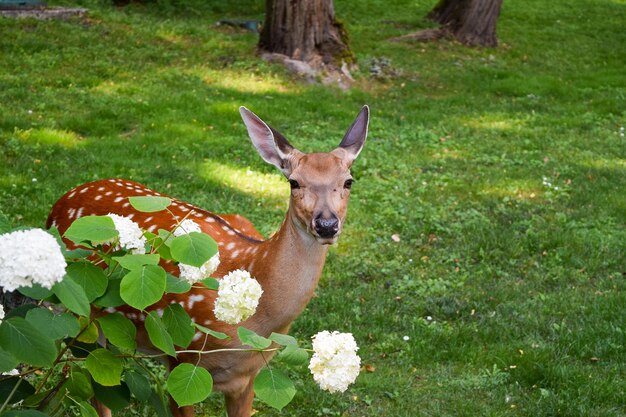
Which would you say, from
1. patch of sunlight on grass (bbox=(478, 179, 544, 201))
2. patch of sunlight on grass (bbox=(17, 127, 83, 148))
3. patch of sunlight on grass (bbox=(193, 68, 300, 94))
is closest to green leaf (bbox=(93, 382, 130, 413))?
patch of sunlight on grass (bbox=(17, 127, 83, 148))

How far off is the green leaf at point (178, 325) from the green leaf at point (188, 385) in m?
0.18

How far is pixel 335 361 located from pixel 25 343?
2.90 feet

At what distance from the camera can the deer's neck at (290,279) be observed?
4.08 meters

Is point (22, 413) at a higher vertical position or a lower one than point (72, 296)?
lower

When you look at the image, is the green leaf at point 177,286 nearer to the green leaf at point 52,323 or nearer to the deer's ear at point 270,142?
the green leaf at point 52,323

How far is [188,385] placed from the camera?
263 cm

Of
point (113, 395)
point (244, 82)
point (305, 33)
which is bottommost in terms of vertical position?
point (244, 82)

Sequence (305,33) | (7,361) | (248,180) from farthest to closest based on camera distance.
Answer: (305,33)
(248,180)
(7,361)

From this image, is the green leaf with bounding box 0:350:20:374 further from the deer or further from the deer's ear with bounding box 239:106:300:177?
the deer's ear with bounding box 239:106:300:177

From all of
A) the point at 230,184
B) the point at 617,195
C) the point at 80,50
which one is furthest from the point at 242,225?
the point at 80,50

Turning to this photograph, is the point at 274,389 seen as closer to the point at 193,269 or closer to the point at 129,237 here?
the point at 193,269

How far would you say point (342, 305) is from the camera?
6.51 m

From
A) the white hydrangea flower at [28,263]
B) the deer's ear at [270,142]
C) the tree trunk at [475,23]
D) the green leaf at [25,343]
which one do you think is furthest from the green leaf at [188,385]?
the tree trunk at [475,23]

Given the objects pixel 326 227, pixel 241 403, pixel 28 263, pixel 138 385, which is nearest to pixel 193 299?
pixel 241 403
